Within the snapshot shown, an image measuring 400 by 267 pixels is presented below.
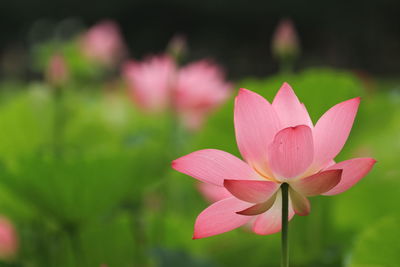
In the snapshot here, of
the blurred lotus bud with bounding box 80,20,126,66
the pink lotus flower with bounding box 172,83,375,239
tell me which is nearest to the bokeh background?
the pink lotus flower with bounding box 172,83,375,239

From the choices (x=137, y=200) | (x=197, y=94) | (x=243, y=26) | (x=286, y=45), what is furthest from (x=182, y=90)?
(x=243, y=26)

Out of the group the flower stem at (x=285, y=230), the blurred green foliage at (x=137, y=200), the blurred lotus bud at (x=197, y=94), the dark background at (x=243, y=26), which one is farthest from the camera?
the dark background at (x=243, y=26)

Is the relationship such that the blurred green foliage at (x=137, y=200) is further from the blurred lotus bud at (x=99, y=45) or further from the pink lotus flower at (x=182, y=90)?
the blurred lotus bud at (x=99, y=45)

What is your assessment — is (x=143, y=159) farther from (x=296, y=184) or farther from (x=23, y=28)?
(x=23, y=28)

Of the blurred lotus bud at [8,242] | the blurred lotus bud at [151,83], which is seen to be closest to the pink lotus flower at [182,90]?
the blurred lotus bud at [151,83]

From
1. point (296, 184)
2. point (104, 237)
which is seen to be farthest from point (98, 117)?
point (296, 184)

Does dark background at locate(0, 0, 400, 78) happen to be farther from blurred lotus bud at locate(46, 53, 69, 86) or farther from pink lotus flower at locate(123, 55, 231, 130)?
blurred lotus bud at locate(46, 53, 69, 86)
